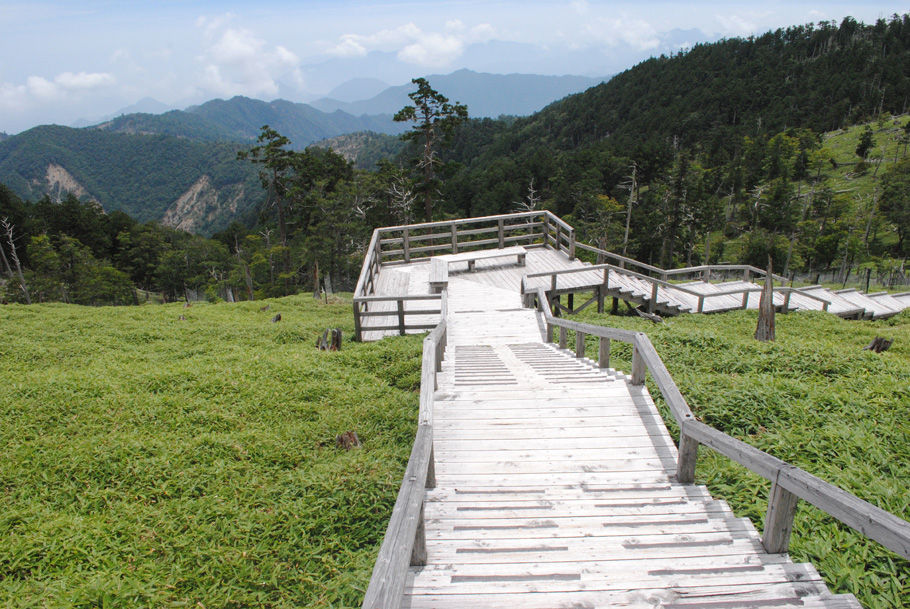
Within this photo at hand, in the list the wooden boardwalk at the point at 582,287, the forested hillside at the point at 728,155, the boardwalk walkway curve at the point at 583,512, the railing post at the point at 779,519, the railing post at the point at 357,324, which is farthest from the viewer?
the forested hillside at the point at 728,155

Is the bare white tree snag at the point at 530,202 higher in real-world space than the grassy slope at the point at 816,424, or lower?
higher

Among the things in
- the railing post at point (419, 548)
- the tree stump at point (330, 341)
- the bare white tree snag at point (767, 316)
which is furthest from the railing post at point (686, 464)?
the bare white tree snag at point (767, 316)

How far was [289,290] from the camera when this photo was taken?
49031mm

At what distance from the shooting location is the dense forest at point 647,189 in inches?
1729

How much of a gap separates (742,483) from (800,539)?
2.37ft

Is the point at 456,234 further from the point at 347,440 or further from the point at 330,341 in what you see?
the point at 347,440

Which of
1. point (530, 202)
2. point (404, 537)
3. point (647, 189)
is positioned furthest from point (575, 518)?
point (647, 189)

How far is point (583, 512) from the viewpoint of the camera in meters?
3.62

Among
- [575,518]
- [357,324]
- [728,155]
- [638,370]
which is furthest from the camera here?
[728,155]

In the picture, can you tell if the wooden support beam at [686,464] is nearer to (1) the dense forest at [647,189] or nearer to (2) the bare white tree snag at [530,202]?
(1) the dense forest at [647,189]

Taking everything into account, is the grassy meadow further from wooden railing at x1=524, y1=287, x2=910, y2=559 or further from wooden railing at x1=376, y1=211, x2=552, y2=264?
wooden railing at x1=376, y1=211, x2=552, y2=264

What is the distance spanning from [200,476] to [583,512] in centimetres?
393

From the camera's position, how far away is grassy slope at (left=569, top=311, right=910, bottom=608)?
10.7 ft

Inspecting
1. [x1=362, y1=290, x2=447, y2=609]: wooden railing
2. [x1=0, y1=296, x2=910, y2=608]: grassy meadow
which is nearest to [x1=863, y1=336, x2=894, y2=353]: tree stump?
[x1=0, y1=296, x2=910, y2=608]: grassy meadow
